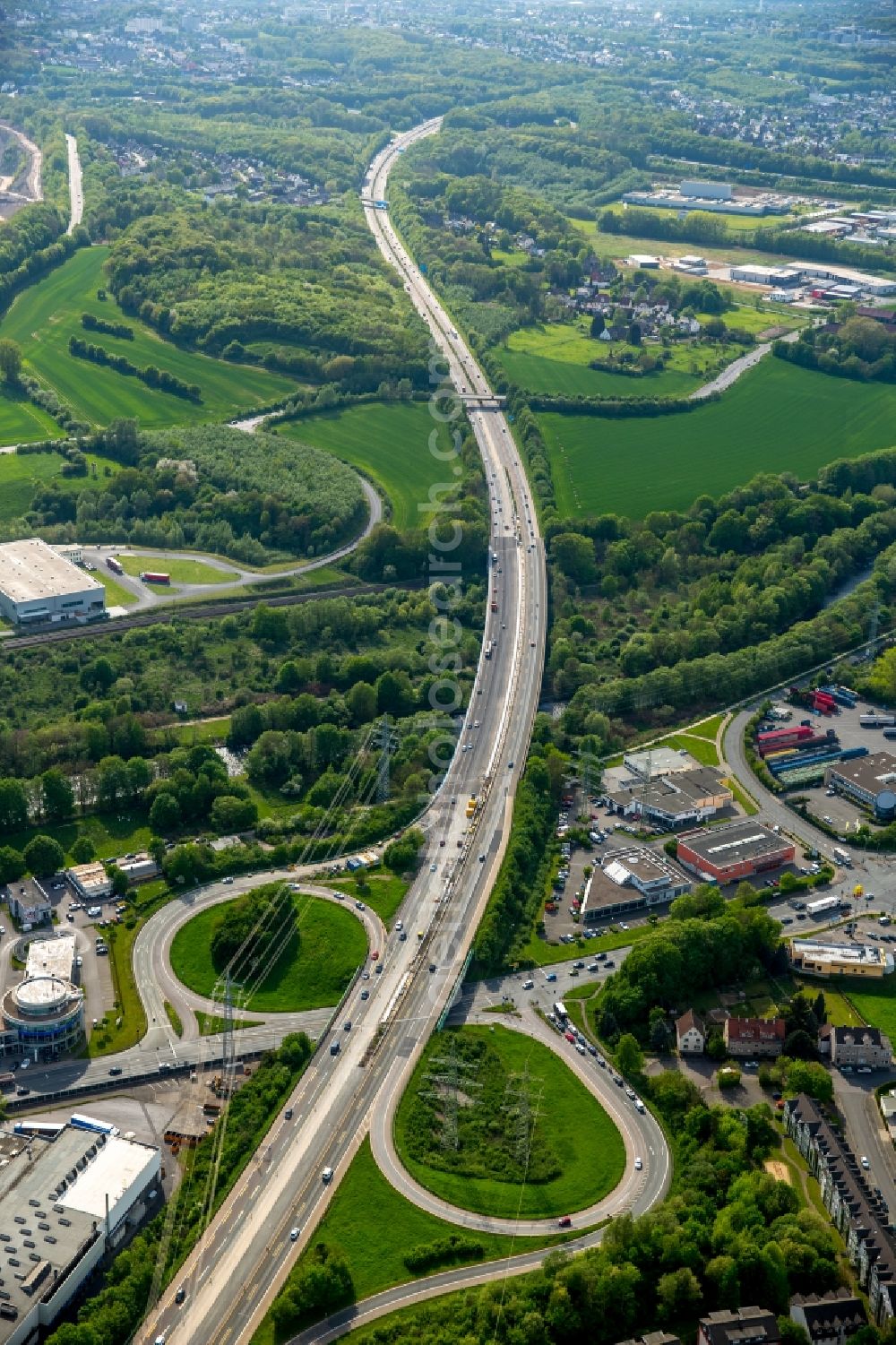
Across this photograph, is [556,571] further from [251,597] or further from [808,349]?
[808,349]

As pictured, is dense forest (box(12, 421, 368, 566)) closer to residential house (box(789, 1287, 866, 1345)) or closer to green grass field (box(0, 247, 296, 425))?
green grass field (box(0, 247, 296, 425))

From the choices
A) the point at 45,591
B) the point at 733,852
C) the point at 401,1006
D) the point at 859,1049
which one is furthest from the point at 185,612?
the point at 859,1049

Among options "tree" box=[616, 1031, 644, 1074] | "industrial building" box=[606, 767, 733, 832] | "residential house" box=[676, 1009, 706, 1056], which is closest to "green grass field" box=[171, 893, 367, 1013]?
"tree" box=[616, 1031, 644, 1074]

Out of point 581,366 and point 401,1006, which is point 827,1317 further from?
point 581,366

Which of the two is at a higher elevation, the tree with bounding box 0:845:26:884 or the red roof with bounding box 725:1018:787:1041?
the tree with bounding box 0:845:26:884

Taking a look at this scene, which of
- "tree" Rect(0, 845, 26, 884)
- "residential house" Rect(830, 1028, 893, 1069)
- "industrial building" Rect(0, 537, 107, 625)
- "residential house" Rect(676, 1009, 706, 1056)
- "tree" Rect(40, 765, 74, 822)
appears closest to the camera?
"residential house" Rect(830, 1028, 893, 1069)

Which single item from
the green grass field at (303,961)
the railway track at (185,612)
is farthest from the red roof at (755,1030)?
the railway track at (185,612)

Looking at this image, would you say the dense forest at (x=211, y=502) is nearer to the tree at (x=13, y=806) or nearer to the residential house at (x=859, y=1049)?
the tree at (x=13, y=806)
